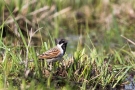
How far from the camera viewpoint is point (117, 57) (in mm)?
7930

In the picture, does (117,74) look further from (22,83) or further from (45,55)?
(22,83)

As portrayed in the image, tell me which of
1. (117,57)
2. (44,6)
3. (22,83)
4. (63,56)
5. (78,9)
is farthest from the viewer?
(78,9)

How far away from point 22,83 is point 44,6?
604cm

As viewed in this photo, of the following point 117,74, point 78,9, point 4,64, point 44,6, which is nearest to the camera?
point 4,64

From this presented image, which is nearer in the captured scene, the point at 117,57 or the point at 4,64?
the point at 4,64

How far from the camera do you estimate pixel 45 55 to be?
22.7ft

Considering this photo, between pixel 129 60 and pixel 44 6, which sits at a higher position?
pixel 44 6

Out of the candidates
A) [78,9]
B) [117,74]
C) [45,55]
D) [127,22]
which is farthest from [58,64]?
[78,9]

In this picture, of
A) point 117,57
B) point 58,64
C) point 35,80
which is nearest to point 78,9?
point 117,57

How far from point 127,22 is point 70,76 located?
20.0ft

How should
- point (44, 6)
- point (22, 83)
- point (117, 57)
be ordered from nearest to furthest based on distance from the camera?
point (22, 83), point (117, 57), point (44, 6)

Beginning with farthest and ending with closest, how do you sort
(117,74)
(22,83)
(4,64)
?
1. (117,74)
2. (4,64)
3. (22,83)

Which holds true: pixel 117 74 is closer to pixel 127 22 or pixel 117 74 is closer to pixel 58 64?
pixel 58 64

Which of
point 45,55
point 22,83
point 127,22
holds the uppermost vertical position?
point 127,22
